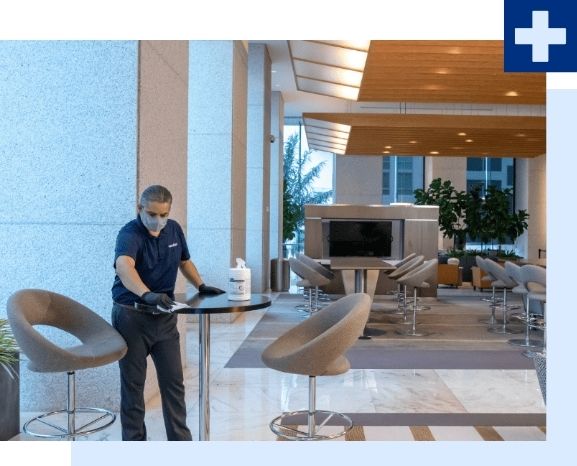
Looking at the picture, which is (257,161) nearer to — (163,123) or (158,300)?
(163,123)

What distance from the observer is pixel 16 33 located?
11.1 ft

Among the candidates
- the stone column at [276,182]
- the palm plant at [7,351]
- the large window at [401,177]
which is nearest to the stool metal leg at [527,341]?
the palm plant at [7,351]

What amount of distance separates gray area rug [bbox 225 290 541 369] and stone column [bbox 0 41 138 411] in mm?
2014

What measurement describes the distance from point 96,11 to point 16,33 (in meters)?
0.44

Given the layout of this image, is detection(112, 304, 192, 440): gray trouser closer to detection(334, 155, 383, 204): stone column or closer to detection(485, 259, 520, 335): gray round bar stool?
detection(485, 259, 520, 335): gray round bar stool

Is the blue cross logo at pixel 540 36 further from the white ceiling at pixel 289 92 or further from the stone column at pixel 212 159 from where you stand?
the white ceiling at pixel 289 92

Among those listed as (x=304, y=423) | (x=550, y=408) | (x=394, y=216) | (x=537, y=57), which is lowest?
(x=304, y=423)

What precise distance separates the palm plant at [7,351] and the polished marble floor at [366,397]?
0.42 metres

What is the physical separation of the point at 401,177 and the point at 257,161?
8.42 m

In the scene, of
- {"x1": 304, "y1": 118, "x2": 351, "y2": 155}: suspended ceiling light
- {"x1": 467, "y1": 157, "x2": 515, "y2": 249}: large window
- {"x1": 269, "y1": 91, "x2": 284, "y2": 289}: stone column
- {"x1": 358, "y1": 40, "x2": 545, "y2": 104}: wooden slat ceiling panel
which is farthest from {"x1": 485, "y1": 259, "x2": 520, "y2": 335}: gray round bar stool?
{"x1": 467, "y1": 157, "x2": 515, "y2": 249}: large window

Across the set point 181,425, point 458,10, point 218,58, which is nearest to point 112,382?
point 181,425

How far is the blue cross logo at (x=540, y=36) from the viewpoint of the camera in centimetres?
338

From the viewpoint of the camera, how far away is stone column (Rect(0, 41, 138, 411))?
417 centimetres

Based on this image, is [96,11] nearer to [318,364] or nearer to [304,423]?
[318,364]
